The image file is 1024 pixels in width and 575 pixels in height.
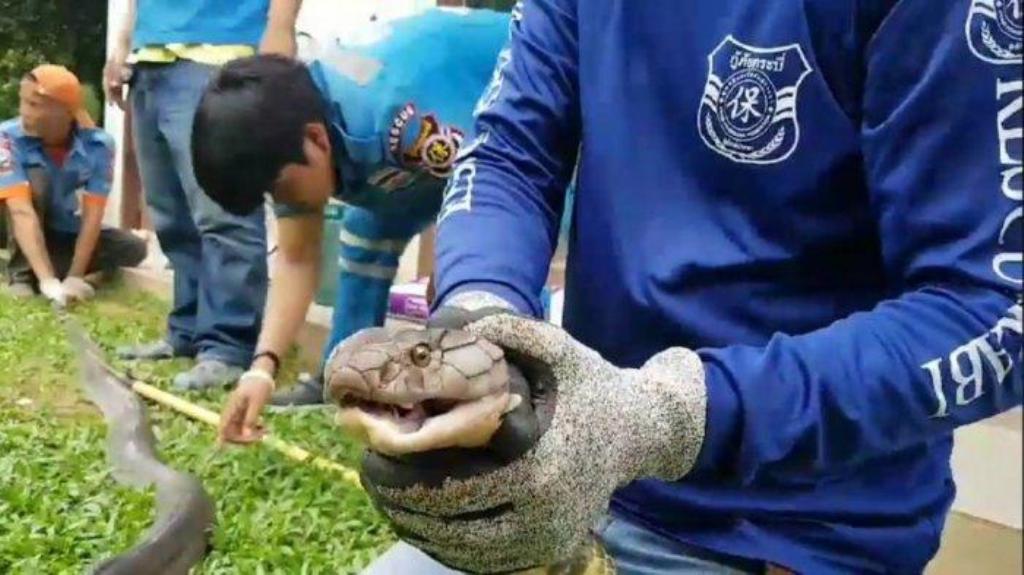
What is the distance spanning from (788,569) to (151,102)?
890mm

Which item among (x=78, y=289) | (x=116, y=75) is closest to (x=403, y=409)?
(x=116, y=75)

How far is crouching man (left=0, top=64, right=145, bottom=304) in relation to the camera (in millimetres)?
1296

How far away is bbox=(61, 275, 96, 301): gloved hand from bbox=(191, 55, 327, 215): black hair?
161 mm

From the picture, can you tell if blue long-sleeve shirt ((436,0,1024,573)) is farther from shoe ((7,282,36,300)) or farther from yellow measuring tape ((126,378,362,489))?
yellow measuring tape ((126,378,362,489))

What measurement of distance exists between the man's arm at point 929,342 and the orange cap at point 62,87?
0.88 m

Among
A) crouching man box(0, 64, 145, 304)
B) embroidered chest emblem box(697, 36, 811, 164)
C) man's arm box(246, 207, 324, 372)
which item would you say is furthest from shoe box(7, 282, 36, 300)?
embroidered chest emblem box(697, 36, 811, 164)

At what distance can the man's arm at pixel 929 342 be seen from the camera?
0.57 m

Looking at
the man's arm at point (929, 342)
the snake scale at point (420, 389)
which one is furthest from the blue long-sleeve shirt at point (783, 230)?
the snake scale at point (420, 389)

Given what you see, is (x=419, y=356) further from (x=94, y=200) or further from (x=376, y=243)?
(x=376, y=243)

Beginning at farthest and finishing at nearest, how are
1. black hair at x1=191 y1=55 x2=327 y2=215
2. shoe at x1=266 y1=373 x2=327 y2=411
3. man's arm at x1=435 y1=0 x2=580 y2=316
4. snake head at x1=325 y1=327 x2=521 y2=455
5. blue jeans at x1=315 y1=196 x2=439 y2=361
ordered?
blue jeans at x1=315 y1=196 x2=439 y2=361 < shoe at x1=266 y1=373 x2=327 y2=411 < black hair at x1=191 y1=55 x2=327 y2=215 < man's arm at x1=435 y1=0 x2=580 y2=316 < snake head at x1=325 y1=327 x2=521 y2=455

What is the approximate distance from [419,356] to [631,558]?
0.30 meters

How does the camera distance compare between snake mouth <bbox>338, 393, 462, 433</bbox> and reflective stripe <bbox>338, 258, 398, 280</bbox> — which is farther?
reflective stripe <bbox>338, 258, 398, 280</bbox>

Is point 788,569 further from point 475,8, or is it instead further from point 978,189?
point 475,8

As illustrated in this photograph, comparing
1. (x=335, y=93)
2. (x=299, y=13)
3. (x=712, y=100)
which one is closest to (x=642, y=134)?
(x=712, y=100)
